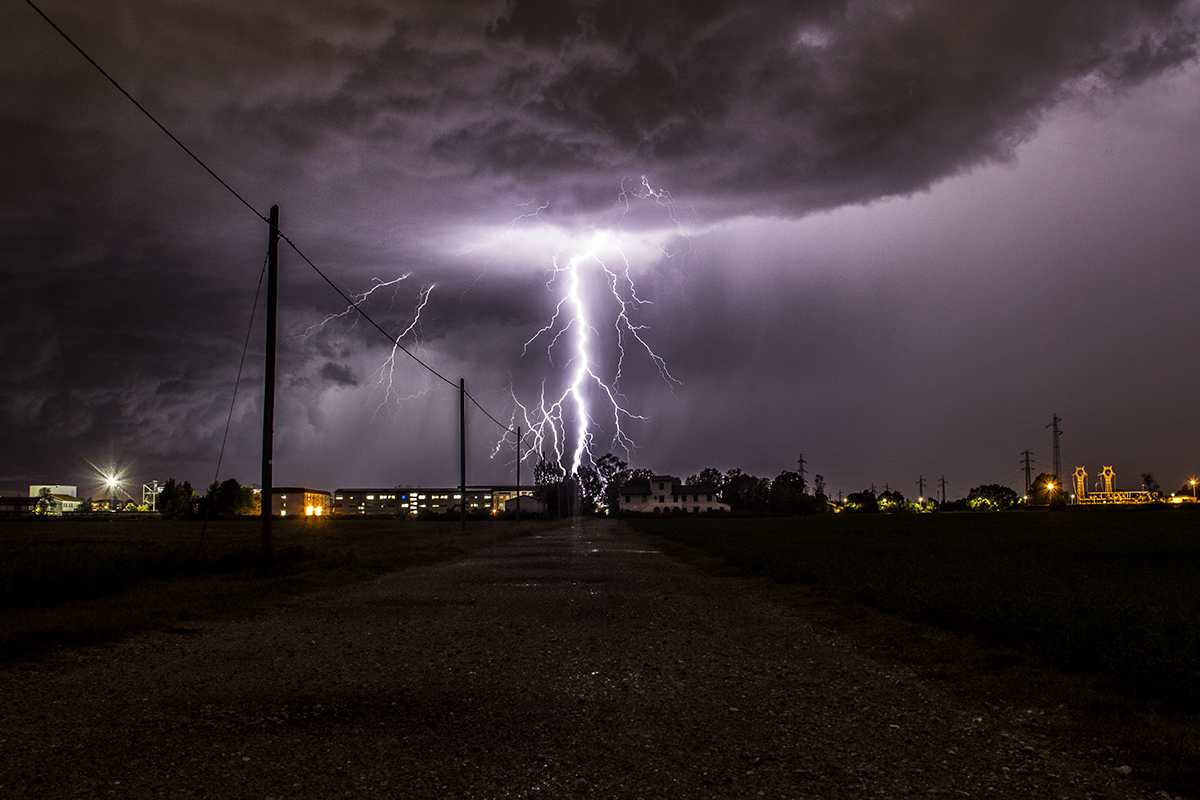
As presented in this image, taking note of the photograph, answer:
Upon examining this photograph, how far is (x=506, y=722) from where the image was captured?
512cm

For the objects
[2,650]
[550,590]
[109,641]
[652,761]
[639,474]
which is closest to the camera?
[652,761]

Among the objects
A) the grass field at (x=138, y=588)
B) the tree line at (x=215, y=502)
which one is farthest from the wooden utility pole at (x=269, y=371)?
the tree line at (x=215, y=502)

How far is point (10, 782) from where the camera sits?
397 cm

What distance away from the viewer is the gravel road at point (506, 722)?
4.01m

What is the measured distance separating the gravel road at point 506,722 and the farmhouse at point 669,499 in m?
114

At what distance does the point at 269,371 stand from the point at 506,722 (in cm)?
1301

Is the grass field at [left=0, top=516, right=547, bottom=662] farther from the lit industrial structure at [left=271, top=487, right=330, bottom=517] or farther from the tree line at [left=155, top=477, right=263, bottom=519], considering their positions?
the lit industrial structure at [left=271, top=487, right=330, bottom=517]

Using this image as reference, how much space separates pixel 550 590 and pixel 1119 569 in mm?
11171

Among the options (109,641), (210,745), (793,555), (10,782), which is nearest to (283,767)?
(210,745)

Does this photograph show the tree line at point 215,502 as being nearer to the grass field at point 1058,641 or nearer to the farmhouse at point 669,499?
the farmhouse at point 669,499

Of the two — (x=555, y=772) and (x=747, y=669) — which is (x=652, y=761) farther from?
(x=747, y=669)

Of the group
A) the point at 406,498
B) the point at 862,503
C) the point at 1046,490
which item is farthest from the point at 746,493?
the point at 406,498

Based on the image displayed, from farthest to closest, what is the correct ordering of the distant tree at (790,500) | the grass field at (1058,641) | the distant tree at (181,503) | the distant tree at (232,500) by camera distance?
the distant tree at (790,500), the distant tree at (232,500), the distant tree at (181,503), the grass field at (1058,641)

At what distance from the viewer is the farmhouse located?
12468cm
